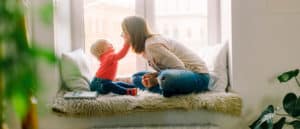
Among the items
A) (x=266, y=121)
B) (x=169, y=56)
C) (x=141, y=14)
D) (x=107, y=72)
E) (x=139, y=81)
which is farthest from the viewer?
(x=141, y=14)

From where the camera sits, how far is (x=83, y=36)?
311cm

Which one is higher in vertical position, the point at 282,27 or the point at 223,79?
the point at 282,27

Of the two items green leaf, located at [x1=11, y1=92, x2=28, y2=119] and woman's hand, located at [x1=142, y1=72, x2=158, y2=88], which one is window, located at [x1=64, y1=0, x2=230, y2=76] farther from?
green leaf, located at [x1=11, y1=92, x2=28, y2=119]

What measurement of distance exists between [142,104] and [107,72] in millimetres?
358

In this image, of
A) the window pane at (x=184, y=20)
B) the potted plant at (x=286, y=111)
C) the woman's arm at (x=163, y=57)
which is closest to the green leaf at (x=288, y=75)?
the potted plant at (x=286, y=111)

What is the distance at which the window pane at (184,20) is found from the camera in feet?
10.3

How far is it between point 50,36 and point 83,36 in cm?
67

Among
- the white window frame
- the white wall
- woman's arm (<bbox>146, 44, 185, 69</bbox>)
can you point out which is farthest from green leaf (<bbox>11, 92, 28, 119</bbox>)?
the white window frame

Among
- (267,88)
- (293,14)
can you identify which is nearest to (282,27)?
(293,14)

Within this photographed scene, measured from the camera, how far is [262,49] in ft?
8.47

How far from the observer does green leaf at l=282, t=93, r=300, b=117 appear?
7.48ft

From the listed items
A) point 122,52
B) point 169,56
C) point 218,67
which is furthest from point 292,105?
point 122,52

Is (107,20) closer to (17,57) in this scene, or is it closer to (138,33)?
(138,33)

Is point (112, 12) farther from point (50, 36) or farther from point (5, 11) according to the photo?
point (5, 11)
